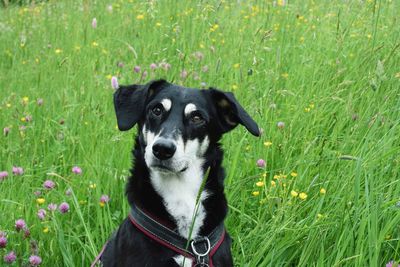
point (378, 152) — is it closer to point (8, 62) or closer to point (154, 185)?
point (154, 185)

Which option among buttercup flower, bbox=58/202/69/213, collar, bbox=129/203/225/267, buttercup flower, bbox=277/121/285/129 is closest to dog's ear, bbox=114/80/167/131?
collar, bbox=129/203/225/267

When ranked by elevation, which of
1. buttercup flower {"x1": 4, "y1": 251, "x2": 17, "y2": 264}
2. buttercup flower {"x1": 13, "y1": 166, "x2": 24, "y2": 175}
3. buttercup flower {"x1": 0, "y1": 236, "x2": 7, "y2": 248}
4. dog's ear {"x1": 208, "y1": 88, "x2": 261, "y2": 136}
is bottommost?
buttercup flower {"x1": 4, "y1": 251, "x2": 17, "y2": 264}

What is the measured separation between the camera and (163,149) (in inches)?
89.0

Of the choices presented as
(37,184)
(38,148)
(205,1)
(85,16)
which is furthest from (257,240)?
(85,16)

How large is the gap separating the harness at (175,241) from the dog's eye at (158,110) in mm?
473

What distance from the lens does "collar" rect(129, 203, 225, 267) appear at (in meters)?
2.25

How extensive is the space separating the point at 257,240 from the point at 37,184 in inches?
56.0

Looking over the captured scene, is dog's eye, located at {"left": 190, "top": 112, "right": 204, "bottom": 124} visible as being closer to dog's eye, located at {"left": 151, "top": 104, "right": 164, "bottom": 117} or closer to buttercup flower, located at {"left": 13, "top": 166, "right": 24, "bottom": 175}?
dog's eye, located at {"left": 151, "top": 104, "right": 164, "bottom": 117}

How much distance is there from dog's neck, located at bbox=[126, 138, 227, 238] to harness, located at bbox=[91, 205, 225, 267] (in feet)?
0.26

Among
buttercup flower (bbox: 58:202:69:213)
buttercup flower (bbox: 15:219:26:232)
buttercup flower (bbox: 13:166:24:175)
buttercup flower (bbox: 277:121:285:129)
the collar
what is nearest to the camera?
the collar

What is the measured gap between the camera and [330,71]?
13.8ft

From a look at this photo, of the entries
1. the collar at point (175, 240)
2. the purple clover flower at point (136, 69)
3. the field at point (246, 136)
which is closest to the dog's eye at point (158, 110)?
the collar at point (175, 240)

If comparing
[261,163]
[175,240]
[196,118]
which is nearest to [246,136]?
[261,163]

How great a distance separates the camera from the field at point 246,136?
2.64 meters
